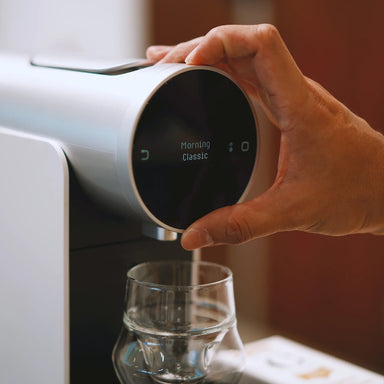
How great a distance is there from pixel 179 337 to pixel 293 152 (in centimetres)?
22

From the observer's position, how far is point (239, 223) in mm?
631

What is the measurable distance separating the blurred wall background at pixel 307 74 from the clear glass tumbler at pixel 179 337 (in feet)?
3.94

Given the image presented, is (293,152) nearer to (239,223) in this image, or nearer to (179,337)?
(239,223)

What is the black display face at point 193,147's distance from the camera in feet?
1.90

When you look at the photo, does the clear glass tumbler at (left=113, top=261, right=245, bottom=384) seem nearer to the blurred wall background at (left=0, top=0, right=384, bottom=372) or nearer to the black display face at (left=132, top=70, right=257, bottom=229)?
the black display face at (left=132, top=70, right=257, bottom=229)

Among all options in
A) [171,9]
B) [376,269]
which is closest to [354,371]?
[376,269]

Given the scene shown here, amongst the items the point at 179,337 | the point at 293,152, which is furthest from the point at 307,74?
the point at 179,337

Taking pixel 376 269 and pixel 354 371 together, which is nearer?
pixel 354 371

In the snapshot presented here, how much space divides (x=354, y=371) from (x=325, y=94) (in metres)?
0.39

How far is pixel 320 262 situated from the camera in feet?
6.77

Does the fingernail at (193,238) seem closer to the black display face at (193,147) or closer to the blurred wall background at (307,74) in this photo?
the black display face at (193,147)

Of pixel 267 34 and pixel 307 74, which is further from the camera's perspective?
pixel 307 74

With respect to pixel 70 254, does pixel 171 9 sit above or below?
above

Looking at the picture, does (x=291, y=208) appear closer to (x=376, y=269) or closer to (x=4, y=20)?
(x=376, y=269)
